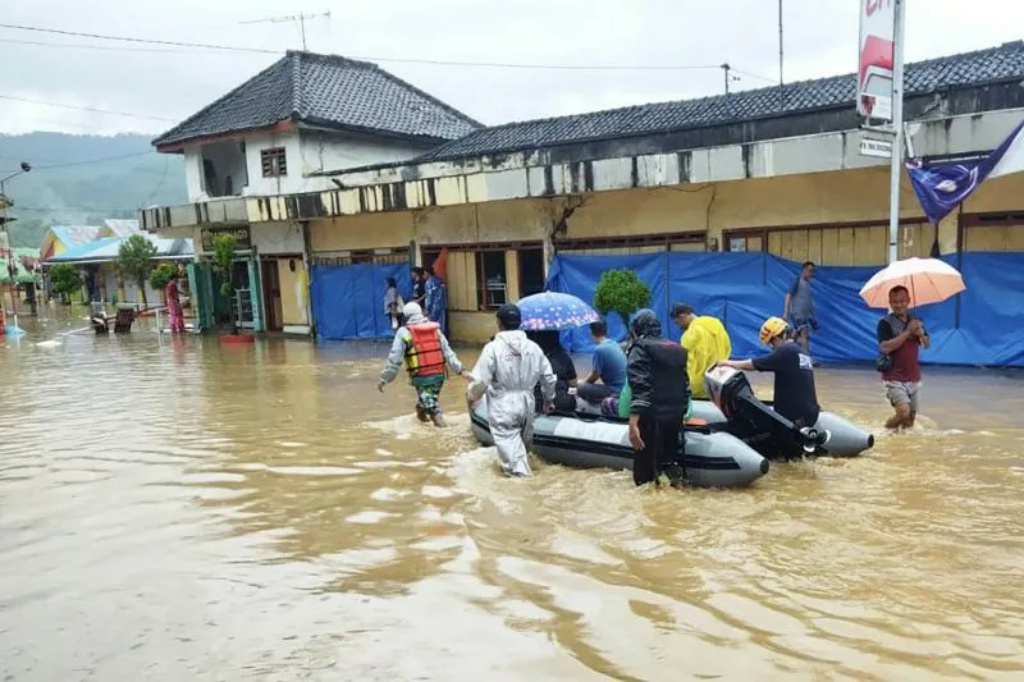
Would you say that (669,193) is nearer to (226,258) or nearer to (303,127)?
(303,127)

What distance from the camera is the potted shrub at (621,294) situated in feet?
42.9

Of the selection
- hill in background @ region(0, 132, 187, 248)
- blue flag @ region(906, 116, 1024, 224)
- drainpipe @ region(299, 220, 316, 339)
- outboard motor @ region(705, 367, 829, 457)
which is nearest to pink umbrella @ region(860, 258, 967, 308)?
outboard motor @ region(705, 367, 829, 457)

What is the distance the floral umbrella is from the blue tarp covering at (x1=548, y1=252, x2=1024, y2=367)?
536cm

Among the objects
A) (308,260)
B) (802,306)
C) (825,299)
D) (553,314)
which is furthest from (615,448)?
(308,260)

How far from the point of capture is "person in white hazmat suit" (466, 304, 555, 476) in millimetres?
6988

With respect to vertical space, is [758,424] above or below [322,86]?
below

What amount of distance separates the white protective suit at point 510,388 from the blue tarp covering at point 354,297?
38.7 feet

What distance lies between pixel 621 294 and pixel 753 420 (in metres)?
6.46

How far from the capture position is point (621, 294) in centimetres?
1305

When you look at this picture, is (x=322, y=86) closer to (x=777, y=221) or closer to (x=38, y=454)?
(x=777, y=221)

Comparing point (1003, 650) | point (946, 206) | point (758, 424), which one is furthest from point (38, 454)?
point (946, 206)

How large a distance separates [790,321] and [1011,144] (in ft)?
12.3

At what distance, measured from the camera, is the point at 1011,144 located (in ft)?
A: 31.2

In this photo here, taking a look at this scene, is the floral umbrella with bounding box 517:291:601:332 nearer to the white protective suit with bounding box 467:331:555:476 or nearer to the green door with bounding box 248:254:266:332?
the white protective suit with bounding box 467:331:555:476
